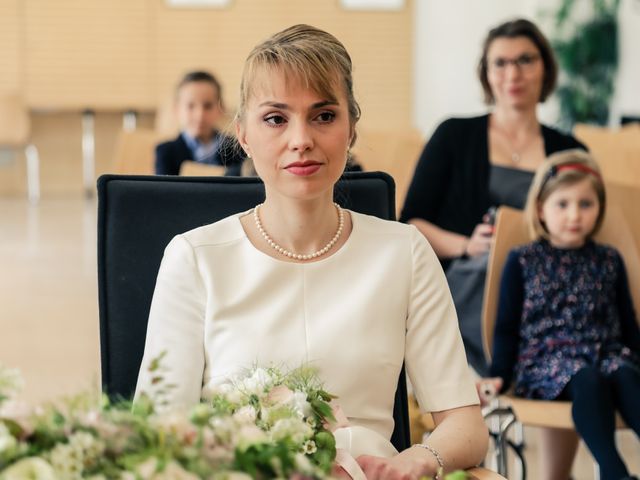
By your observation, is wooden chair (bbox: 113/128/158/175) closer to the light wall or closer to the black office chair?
the black office chair

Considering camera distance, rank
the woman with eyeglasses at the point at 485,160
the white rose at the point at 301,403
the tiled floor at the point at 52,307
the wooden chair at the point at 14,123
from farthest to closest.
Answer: the wooden chair at the point at 14,123 → the tiled floor at the point at 52,307 → the woman with eyeglasses at the point at 485,160 → the white rose at the point at 301,403

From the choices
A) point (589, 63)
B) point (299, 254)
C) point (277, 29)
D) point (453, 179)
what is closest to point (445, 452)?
point (299, 254)

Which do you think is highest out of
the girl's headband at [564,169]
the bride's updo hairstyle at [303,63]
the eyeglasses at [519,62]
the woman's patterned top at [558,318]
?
the eyeglasses at [519,62]

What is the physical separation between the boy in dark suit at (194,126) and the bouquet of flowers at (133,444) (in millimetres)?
4044

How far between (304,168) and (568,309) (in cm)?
163

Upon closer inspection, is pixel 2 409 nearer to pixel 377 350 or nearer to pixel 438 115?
pixel 377 350

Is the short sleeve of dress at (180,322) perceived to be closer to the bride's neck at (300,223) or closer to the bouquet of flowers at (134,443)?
the bride's neck at (300,223)

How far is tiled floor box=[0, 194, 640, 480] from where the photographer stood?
4.47m

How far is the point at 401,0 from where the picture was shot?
511 inches

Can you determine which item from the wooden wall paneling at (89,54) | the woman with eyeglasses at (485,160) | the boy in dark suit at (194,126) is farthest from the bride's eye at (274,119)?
the wooden wall paneling at (89,54)

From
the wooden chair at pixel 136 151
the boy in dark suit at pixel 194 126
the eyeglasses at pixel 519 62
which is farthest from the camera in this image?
the wooden chair at pixel 136 151

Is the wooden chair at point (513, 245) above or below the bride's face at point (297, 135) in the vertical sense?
below

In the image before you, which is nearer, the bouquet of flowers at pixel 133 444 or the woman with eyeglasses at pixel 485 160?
the bouquet of flowers at pixel 133 444

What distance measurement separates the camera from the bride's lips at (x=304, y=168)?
5.72 ft
